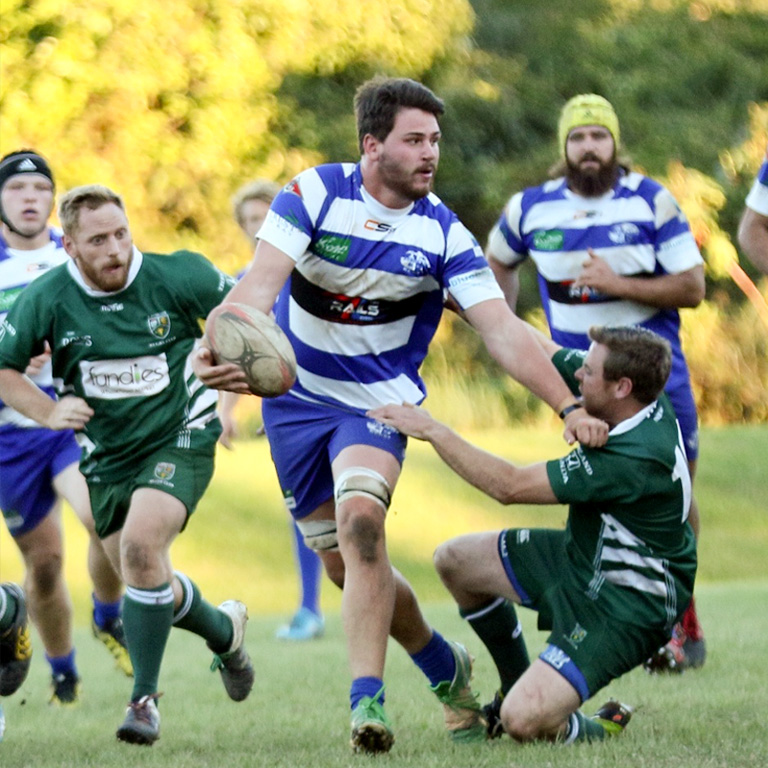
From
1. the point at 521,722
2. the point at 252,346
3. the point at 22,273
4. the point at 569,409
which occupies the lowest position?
the point at 521,722

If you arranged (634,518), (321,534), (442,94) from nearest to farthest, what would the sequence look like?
(634,518) < (321,534) < (442,94)

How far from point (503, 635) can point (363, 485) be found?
0.84 metres

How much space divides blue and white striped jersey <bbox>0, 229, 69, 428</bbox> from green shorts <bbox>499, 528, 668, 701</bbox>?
2643 millimetres

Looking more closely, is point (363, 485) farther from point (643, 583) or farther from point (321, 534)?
point (643, 583)

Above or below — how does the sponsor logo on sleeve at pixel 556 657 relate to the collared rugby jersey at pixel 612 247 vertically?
below

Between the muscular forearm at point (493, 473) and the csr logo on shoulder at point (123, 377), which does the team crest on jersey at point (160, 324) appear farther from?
the muscular forearm at point (493, 473)

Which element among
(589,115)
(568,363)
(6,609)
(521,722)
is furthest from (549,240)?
(6,609)

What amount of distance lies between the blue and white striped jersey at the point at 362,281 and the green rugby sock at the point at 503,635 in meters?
0.82

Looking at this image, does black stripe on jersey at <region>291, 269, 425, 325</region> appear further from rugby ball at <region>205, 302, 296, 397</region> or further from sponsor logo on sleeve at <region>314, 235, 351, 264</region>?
rugby ball at <region>205, 302, 296, 397</region>

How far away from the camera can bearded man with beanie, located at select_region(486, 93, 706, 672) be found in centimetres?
700

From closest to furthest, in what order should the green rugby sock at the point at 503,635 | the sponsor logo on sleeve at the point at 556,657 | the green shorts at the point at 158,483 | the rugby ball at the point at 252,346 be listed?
the rugby ball at the point at 252,346, the sponsor logo on sleeve at the point at 556,657, the green rugby sock at the point at 503,635, the green shorts at the point at 158,483

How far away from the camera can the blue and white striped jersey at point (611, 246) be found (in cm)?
709

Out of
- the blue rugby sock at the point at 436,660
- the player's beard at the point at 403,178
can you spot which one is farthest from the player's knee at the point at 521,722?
the player's beard at the point at 403,178

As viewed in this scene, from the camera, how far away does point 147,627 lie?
556 centimetres
